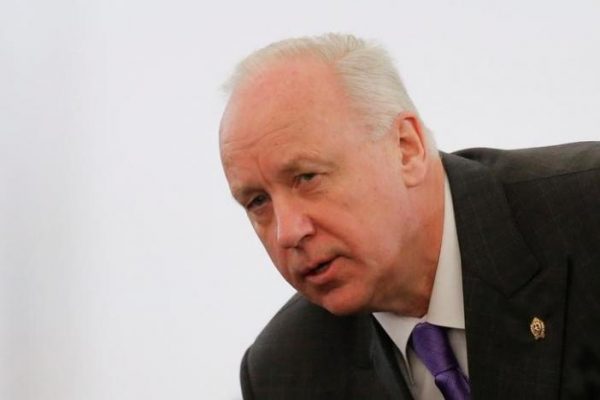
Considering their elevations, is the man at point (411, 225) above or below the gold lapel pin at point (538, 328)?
above

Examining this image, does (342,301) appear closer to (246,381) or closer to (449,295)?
(449,295)

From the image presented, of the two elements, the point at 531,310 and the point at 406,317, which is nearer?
the point at 531,310

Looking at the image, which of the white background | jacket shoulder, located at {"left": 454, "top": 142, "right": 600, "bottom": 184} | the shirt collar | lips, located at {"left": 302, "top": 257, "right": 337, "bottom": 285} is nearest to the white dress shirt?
the shirt collar

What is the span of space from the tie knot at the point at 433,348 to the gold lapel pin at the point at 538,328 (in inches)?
6.0

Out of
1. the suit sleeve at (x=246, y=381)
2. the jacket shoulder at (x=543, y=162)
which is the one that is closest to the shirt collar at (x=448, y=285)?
the jacket shoulder at (x=543, y=162)

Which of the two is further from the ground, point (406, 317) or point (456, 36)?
point (456, 36)

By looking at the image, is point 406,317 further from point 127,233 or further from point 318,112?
point 127,233

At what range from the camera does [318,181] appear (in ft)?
4.95

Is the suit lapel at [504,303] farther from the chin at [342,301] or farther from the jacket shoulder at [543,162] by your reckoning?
the chin at [342,301]

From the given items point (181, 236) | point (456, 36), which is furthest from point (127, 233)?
point (456, 36)

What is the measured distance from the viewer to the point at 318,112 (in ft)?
4.96

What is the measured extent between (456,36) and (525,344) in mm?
936

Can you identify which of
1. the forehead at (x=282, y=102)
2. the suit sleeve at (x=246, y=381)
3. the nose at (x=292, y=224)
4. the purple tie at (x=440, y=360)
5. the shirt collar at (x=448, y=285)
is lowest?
the suit sleeve at (x=246, y=381)

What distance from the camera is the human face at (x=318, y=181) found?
1500 mm
